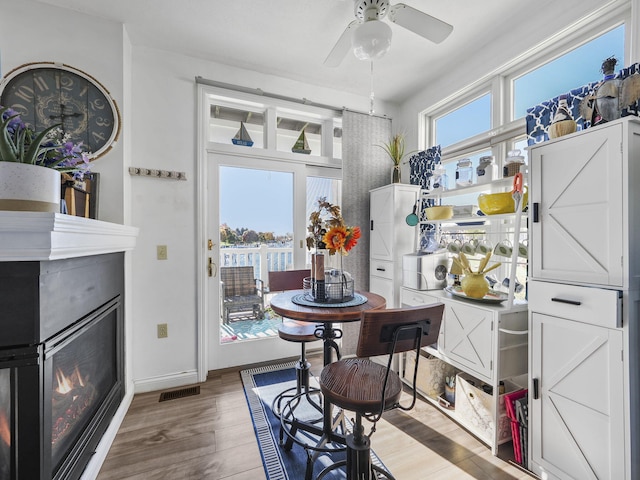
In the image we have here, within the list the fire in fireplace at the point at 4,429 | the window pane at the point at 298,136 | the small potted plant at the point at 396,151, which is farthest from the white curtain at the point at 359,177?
the fire in fireplace at the point at 4,429

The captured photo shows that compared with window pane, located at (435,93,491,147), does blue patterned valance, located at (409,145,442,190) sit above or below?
below

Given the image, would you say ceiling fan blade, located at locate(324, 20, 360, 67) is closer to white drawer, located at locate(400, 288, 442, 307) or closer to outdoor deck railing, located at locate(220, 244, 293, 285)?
outdoor deck railing, located at locate(220, 244, 293, 285)

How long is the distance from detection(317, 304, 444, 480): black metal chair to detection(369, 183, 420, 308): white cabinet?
144cm

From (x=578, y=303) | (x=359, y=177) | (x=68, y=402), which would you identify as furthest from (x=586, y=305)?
(x=68, y=402)

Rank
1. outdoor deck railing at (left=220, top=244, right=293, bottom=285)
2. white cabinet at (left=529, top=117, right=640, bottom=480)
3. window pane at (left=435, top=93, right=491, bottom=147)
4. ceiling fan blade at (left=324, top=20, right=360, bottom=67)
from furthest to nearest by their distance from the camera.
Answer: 1. outdoor deck railing at (left=220, top=244, right=293, bottom=285)
2. window pane at (left=435, top=93, right=491, bottom=147)
3. ceiling fan blade at (left=324, top=20, right=360, bottom=67)
4. white cabinet at (left=529, top=117, right=640, bottom=480)

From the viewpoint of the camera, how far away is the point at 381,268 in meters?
2.83

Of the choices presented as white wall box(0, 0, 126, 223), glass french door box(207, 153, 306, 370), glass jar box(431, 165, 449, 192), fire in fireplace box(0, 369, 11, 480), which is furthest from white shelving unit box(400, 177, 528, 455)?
white wall box(0, 0, 126, 223)

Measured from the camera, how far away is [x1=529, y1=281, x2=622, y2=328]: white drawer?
3.96 ft

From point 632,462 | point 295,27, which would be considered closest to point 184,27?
point 295,27

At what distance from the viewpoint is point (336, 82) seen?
2850mm

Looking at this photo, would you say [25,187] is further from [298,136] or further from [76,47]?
[298,136]

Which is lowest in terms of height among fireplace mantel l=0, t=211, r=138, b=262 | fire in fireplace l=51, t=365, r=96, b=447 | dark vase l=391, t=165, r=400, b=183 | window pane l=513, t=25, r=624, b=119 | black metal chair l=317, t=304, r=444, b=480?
fire in fireplace l=51, t=365, r=96, b=447

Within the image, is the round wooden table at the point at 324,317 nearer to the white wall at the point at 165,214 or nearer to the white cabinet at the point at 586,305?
the white cabinet at the point at 586,305

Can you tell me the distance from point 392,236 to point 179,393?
2278 millimetres
